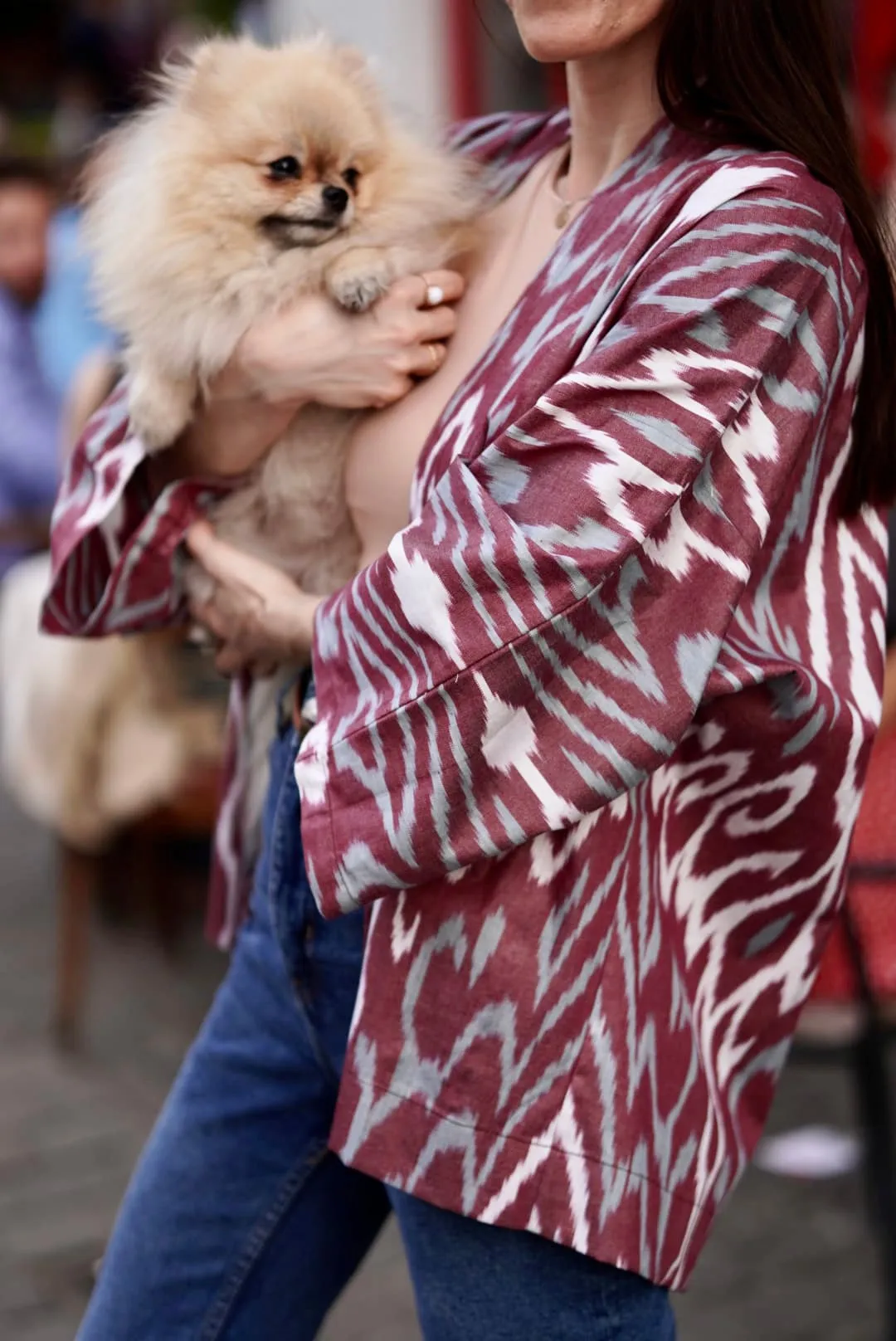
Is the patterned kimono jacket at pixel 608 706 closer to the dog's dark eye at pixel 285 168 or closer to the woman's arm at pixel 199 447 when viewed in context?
the woman's arm at pixel 199 447

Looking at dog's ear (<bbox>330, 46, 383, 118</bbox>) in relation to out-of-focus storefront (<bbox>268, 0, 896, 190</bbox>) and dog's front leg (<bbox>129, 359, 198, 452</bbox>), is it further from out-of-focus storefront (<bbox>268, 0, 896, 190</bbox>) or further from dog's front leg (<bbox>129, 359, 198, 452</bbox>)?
out-of-focus storefront (<bbox>268, 0, 896, 190</bbox>)

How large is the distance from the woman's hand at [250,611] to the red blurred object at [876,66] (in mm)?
3586

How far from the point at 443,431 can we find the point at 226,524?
0.51 metres

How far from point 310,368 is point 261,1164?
0.77 m

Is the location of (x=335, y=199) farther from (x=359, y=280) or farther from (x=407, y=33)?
(x=407, y=33)

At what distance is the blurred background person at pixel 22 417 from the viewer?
403 centimetres

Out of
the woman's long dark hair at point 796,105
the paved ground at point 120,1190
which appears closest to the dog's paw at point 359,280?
the woman's long dark hair at point 796,105

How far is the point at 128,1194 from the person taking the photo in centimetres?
144

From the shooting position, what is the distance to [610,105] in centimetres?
134

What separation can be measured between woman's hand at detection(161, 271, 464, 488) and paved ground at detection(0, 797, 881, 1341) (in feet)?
5.36

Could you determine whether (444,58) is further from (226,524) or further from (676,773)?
(676,773)

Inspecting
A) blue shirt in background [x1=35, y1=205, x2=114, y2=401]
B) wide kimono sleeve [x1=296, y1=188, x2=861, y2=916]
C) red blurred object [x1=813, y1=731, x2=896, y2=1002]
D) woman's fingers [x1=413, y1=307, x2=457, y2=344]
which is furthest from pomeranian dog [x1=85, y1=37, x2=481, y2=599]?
blue shirt in background [x1=35, y1=205, x2=114, y2=401]

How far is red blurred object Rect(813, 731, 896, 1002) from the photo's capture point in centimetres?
212

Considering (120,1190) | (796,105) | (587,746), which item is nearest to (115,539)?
(587,746)
